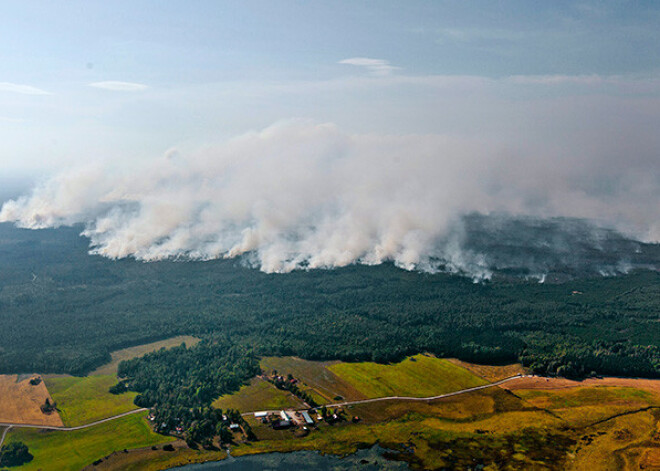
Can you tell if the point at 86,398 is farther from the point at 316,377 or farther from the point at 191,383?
the point at 316,377

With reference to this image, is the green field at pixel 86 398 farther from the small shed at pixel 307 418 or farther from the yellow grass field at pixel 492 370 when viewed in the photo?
the yellow grass field at pixel 492 370

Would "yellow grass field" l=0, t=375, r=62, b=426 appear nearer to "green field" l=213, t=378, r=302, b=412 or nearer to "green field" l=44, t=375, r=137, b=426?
"green field" l=44, t=375, r=137, b=426

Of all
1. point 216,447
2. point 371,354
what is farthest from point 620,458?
point 216,447

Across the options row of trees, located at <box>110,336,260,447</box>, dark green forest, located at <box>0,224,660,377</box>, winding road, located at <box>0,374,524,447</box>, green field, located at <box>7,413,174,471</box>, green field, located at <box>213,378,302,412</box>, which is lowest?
green field, located at <box>7,413,174,471</box>

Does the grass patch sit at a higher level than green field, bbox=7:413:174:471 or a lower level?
higher

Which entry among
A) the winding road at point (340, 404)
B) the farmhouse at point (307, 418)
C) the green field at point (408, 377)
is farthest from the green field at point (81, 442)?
the green field at point (408, 377)

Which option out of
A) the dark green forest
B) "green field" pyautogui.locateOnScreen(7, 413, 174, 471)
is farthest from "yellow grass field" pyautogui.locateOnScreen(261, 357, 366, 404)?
"green field" pyautogui.locateOnScreen(7, 413, 174, 471)
